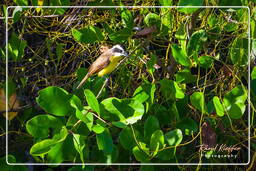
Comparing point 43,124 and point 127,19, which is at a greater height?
point 127,19

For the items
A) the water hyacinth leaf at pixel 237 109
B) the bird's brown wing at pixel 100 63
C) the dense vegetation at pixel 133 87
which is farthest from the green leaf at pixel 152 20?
the water hyacinth leaf at pixel 237 109

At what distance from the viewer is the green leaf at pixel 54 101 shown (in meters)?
0.85

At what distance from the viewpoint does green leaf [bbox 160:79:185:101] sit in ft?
3.01

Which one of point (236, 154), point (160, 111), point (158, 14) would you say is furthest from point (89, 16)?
point (236, 154)

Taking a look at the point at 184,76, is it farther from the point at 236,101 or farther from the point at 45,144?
the point at 45,144

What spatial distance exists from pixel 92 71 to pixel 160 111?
0.47ft

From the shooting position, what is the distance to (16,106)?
103 centimetres

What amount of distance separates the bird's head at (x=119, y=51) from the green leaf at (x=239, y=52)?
0.68 feet

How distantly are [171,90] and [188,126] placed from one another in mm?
78

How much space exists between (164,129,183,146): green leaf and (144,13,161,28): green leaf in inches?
8.1

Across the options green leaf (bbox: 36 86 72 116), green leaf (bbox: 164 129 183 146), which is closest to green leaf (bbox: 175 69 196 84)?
green leaf (bbox: 164 129 183 146)

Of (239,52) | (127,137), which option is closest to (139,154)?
(127,137)

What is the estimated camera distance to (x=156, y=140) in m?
0.87

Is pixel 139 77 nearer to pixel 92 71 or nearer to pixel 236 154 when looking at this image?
pixel 92 71
